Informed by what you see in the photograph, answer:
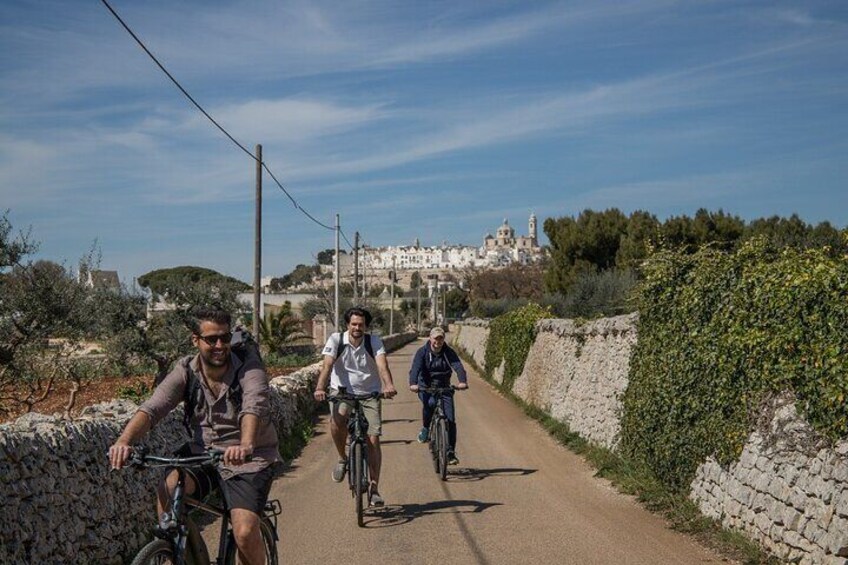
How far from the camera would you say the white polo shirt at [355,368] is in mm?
10383

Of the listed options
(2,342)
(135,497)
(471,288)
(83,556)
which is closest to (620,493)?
(135,497)

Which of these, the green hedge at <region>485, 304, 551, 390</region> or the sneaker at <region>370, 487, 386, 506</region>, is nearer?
the sneaker at <region>370, 487, 386, 506</region>

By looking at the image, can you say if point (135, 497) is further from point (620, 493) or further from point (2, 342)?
point (2, 342)

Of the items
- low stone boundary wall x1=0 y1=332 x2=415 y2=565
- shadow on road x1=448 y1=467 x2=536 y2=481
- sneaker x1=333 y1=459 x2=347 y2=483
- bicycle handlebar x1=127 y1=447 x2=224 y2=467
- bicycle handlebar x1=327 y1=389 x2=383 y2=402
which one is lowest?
shadow on road x1=448 y1=467 x2=536 y2=481

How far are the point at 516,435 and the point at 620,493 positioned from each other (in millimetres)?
6412

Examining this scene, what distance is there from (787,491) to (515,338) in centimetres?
2020

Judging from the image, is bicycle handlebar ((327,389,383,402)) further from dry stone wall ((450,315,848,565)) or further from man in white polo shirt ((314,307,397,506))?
dry stone wall ((450,315,848,565))

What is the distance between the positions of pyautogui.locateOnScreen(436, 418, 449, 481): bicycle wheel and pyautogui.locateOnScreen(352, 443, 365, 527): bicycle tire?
255cm

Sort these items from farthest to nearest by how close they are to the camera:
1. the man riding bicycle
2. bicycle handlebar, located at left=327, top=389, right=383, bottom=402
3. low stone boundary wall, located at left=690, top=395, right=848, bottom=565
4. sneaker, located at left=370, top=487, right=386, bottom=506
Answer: bicycle handlebar, located at left=327, top=389, right=383, bottom=402, sneaker, located at left=370, top=487, right=386, bottom=506, low stone boundary wall, located at left=690, top=395, right=848, bottom=565, the man riding bicycle

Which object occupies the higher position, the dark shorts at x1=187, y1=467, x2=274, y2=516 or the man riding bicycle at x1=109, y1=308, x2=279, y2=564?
the man riding bicycle at x1=109, y1=308, x2=279, y2=564

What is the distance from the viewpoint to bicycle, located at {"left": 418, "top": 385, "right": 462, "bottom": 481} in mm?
12188

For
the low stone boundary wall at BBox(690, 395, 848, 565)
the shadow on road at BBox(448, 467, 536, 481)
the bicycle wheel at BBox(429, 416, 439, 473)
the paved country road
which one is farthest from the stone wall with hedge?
the low stone boundary wall at BBox(690, 395, 848, 565)

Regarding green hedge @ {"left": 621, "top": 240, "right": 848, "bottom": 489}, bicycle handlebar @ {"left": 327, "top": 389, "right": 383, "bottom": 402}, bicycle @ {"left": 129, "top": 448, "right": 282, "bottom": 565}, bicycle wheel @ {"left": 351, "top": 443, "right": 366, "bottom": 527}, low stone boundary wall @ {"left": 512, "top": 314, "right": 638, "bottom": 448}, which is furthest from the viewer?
low stone boundary wall @ {"left": 512, "top": 314, "right": 638, "bottom": 448}

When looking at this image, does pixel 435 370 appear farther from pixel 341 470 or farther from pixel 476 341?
pixel 476 341
